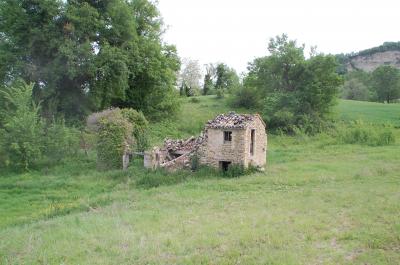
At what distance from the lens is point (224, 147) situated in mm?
25312

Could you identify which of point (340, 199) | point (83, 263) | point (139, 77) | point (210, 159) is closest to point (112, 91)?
point (139, 77)

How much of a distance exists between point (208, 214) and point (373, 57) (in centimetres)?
15570

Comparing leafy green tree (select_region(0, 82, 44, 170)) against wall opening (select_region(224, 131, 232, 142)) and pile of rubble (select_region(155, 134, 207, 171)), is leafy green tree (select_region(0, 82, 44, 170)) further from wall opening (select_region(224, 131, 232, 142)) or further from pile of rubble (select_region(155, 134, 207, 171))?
wall opening (select_region(224, 131, 232, 142))

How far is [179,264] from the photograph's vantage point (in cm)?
1151

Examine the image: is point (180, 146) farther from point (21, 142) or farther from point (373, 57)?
point (373, 57)

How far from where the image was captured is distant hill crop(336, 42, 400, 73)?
151 metres

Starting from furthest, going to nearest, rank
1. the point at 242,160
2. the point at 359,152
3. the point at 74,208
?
the point at 359,152
the point at 242,160
the point at 74,208

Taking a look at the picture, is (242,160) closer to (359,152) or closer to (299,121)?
(359,152)

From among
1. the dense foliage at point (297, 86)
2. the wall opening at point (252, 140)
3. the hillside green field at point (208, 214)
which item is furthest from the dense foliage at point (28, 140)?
the dense foliage at point (297, 86)

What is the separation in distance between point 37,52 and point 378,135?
1146 inches

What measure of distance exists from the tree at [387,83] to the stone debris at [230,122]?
188 ft

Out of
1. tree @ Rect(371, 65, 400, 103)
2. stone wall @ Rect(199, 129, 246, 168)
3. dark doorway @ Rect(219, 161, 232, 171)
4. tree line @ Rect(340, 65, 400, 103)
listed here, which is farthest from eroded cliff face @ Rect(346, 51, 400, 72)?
stone wall @ Rect(199, 129, 246, 168)

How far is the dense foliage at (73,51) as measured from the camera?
116 ft

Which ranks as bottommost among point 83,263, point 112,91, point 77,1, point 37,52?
point 83,263
